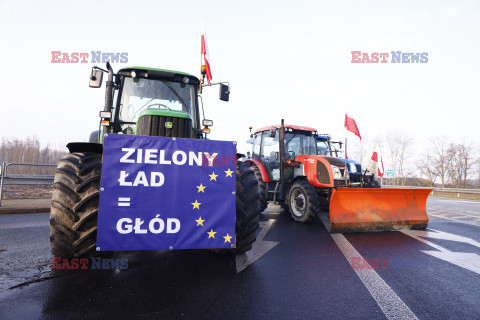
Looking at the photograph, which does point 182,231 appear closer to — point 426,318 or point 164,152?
point 164,152

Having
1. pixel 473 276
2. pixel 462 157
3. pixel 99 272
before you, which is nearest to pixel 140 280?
pixel 99 272

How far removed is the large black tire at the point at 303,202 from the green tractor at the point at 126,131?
129 inches

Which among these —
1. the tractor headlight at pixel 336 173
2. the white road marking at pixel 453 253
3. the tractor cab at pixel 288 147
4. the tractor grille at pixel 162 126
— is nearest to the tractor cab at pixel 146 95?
the tractor grille at pixel 162 126

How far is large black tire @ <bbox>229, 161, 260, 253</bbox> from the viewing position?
10.7 feet

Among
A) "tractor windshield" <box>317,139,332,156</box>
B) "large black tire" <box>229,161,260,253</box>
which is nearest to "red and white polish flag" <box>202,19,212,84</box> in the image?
"large black tire" <box>229,161,260,253</box>

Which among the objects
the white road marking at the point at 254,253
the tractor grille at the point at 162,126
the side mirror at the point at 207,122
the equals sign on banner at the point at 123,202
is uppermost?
the side mirror at the point at 207,122

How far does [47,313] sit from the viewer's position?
2113 millimetres

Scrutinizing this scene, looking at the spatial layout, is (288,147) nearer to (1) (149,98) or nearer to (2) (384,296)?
(1) (149,98)

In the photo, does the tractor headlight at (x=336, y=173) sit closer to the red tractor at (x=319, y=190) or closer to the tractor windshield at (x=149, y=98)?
the red tractor at (x=319, y=190)

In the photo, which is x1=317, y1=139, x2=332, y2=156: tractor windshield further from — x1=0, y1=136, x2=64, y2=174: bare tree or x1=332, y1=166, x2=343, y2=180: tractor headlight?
x1=0, y1=136, x2=64, y2=174: bare tree

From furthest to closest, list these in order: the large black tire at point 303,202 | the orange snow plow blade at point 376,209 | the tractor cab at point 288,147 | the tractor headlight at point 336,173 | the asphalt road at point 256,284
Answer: the tractor cab at point 288,147, the tractor headlight at point 336,173, the large black tire at point 303,202, the orange snow plow blade at point 376,209, the asphalt road at point 256,284

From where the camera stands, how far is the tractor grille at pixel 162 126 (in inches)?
147

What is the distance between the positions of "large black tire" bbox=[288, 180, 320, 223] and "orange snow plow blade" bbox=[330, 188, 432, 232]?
0.88 meters

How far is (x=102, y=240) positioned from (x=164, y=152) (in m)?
1.09
